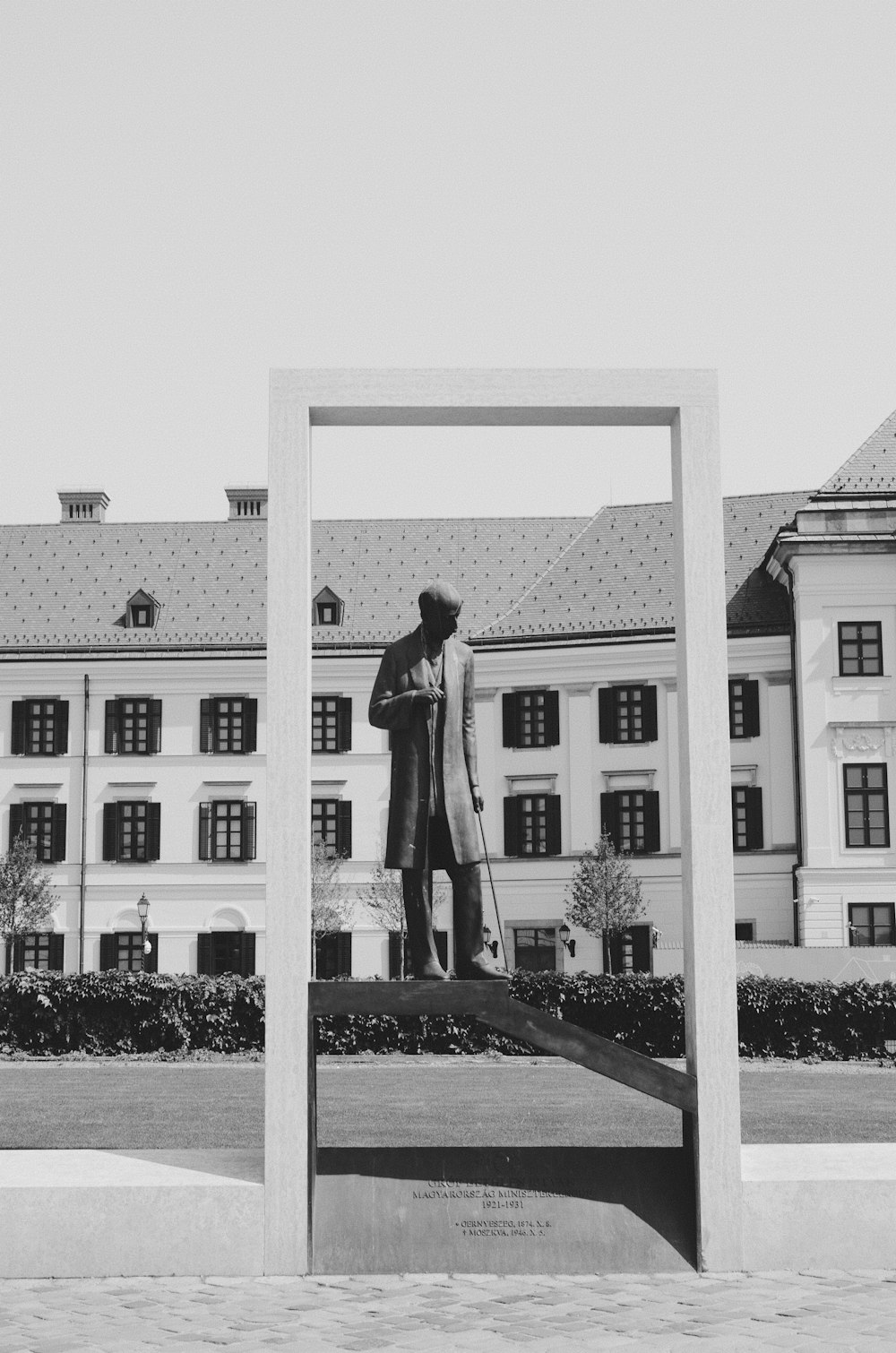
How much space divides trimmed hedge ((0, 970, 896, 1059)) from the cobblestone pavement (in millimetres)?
16104

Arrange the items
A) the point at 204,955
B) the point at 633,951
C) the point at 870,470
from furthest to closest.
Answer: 1. the point at 204,955
2. the point at 633,951
3. the point at 870,470

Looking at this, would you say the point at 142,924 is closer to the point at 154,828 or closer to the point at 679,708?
the point at 154,828

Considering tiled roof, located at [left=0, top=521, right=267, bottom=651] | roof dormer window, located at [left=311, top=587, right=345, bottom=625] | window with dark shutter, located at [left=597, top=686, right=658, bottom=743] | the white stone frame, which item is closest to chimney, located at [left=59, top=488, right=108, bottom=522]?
tiled roof, located at [left=0, top=521, right=267, bottom=651]

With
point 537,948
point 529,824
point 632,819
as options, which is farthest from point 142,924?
point 632,819

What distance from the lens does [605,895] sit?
42594 mm

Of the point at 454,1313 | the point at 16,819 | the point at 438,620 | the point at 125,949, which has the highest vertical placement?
the point at 438,620

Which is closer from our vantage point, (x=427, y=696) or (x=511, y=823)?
(x=427, y=696)

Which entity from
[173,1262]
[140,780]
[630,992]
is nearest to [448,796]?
[173,1262]

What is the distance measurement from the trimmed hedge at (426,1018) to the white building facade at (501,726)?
1712 centimetres

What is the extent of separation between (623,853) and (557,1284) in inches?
1451

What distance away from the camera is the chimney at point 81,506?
54.1m

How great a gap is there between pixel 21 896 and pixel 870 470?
27.2 m

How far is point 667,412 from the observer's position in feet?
31.7

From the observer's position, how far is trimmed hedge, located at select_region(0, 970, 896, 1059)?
998 inches
